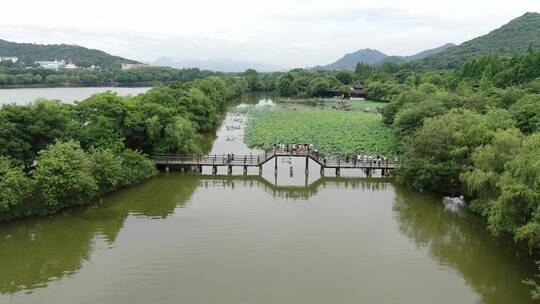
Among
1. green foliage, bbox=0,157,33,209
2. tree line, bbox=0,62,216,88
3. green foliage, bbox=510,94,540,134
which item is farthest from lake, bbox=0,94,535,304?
tree line, bbox=0,62,216,88

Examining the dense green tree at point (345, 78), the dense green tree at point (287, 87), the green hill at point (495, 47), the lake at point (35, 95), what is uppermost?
the green hill at point (495, 47)

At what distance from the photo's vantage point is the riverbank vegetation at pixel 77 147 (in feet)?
81.5

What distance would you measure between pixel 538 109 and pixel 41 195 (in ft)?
110

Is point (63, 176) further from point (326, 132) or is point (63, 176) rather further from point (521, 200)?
point (326, 132)

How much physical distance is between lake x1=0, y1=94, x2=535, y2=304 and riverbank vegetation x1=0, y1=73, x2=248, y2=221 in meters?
1.27

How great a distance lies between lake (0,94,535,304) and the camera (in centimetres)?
1802

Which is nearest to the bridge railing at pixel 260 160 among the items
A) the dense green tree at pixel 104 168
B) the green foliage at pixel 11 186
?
the dense green tree at pixel 104 168

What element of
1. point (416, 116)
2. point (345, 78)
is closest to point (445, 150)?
point (416, 116)

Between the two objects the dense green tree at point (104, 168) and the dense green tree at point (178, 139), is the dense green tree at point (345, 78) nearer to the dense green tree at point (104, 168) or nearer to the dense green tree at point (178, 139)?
the dense green tree at point (178, 139)

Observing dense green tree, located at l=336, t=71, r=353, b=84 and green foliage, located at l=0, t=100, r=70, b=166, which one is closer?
green foliage, located at l=0, t=100, r=70, b=166

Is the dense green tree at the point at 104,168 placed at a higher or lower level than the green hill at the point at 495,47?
lower

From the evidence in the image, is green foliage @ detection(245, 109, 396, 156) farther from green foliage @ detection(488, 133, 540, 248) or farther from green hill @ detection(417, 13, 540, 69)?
green hill @ detection(417, 13, 540, 69)

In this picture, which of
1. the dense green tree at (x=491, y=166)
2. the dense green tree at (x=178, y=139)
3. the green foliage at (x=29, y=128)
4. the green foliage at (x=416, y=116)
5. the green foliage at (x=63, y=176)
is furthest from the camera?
the green foliage at (x=416, y=116)

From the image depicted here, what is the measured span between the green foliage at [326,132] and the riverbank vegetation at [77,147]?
14.7m
